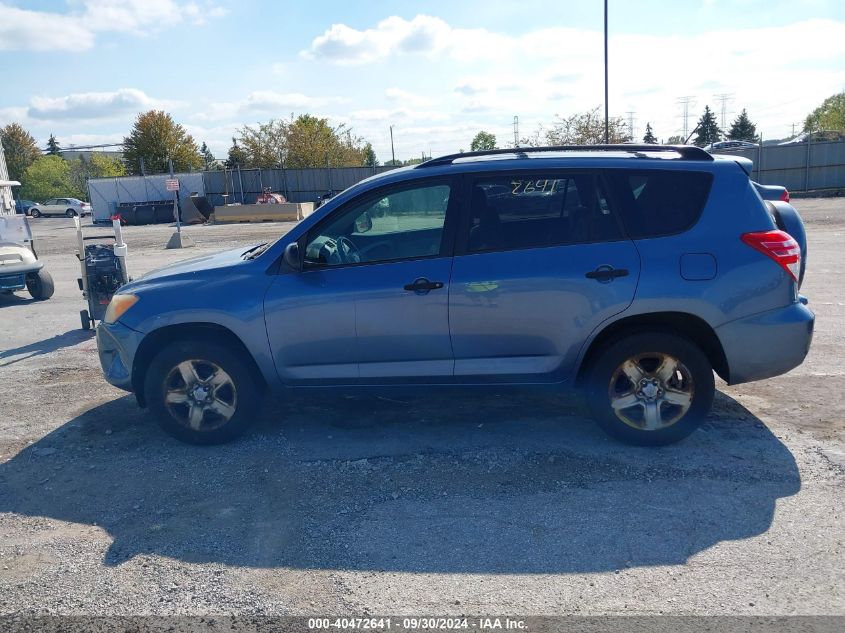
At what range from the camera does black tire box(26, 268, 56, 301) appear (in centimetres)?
1150

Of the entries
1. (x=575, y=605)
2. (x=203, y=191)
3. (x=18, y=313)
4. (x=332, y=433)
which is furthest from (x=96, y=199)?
(x=575, y=605)

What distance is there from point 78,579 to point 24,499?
1.20m

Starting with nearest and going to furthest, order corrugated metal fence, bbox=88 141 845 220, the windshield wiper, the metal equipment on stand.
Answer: the windshield wiper, the metal equipment on stand, corrugated metal fence, bbox=88 141 845 220

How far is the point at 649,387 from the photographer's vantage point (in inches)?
185

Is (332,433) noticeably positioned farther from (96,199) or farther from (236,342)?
(96,199)

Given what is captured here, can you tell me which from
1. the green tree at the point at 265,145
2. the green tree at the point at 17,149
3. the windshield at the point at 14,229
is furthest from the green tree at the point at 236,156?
the windshield at the point at 14,229

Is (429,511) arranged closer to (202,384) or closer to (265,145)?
(202,384)

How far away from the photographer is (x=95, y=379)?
6.95 metres

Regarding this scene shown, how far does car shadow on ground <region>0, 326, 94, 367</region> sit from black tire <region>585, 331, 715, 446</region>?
6.37 metres

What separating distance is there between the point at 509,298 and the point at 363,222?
1166mm

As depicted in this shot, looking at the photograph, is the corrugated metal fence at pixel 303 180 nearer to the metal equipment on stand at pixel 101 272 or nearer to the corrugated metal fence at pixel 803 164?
the corrugated metal fence at pixel 803 164

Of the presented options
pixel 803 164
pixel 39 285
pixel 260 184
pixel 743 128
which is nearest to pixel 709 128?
pixel 743 128

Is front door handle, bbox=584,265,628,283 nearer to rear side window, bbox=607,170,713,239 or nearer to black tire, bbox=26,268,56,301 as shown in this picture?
rear side window, bbox=607,170,713,239

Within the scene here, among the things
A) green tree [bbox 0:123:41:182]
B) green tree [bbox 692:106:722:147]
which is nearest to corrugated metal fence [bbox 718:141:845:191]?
green tree [bbox 692:106:722:147]
